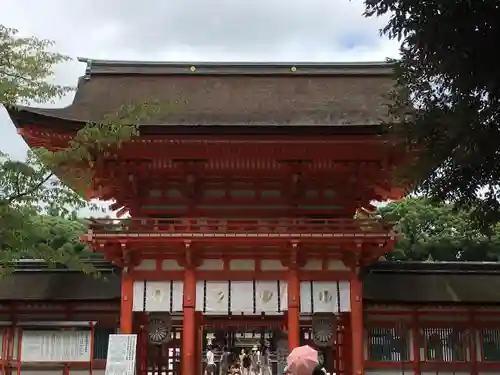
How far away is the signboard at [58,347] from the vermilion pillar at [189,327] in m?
2.29

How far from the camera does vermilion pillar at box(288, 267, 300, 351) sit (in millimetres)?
15191

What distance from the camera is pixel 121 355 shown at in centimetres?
1448

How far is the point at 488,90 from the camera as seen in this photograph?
8.02m

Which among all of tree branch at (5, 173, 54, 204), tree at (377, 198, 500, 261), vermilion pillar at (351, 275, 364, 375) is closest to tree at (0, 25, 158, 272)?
tree branch at (5, 173, 54, 204)

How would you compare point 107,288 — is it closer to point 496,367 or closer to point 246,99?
point 246,99

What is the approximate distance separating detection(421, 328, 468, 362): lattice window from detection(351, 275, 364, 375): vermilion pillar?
2.08 meters

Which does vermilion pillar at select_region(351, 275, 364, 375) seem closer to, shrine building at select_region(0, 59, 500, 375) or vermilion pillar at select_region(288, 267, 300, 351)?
shrine building at select_region(0, 59, 500, 375)

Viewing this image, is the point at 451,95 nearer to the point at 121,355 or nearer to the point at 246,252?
the point at 246,252

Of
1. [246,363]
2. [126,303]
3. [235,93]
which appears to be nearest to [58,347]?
[126,303]

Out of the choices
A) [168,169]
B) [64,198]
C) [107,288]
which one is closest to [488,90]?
[64,198]

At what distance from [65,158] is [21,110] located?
3.86 meters

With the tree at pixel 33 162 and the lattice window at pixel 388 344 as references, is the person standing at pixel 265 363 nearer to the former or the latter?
the lattice window at pixel 388 344

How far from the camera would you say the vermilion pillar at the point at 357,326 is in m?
15.4

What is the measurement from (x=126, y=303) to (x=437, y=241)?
29.5 m
